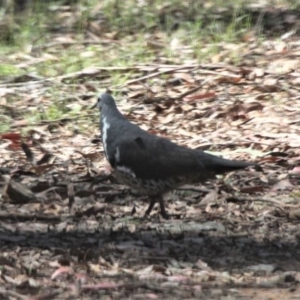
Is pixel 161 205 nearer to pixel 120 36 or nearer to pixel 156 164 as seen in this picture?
pixel 156 164

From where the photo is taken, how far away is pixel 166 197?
6758 millimetres

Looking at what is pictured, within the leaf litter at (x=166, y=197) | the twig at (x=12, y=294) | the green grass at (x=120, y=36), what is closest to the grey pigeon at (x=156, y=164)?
the leaf litter at (x=166, y=197)

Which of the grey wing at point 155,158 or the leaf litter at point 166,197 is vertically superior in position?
the grey wing at point 155,158

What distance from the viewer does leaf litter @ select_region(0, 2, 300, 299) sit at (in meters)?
5.05

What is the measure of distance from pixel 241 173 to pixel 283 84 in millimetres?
2255

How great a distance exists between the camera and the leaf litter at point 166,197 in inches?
199

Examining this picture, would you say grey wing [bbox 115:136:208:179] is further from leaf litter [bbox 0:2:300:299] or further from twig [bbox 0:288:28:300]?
twig [bbox 0:288:28:300]

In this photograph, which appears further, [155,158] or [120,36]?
[120,36]

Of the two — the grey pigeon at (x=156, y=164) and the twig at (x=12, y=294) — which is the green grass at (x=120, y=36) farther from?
the twig at (x=12, y=294)

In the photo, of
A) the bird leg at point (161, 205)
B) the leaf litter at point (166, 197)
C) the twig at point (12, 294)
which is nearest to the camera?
the twig at point (12, 294)

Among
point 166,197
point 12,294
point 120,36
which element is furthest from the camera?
point 120,36

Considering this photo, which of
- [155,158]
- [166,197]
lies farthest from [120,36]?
[155,158]

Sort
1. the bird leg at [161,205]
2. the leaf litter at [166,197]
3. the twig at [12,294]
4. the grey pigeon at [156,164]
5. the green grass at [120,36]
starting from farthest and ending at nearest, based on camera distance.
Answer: the green grass at [120,36] < the bird leg at [161,205] < the grey pigeon at [156,164] < the leaf litter at [166,197] < the twig at [12,294]

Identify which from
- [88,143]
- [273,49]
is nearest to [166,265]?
[88,143]
